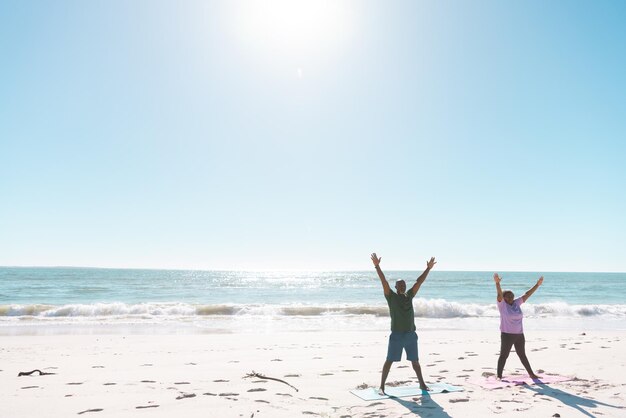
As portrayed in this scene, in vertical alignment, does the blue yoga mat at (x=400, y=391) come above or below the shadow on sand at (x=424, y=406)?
below

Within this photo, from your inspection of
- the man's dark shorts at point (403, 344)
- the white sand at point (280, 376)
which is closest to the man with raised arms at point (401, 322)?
the man's dark shorts at point (403, 344)

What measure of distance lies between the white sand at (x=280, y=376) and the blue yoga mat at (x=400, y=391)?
182mm

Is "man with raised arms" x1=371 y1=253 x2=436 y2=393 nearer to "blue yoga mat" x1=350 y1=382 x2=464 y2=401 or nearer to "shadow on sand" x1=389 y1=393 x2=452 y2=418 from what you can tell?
"blue yoga mat" x1=350 y1=382 x2=464 y2=401

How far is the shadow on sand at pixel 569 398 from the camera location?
6.21 meters

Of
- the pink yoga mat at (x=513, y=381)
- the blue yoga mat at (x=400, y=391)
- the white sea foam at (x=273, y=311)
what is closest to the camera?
the blue yoga mat at (x=400, y=391)

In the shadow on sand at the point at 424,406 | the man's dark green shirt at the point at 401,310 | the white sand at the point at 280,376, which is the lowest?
Result: the white sand at the point at 280,376

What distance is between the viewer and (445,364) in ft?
33.0

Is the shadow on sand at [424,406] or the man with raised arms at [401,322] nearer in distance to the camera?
the shadow on sand at [424,406]

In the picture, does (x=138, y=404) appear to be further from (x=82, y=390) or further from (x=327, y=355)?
(x=327, y=355)

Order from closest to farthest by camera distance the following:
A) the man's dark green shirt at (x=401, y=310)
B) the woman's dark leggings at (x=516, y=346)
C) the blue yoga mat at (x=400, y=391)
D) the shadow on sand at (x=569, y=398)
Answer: the shadow on sand at (x=569, y=398) → the blue yoga mat at (x=400, y=391) → the man's dark green shirt at (x=401, y=310) → the woman's dark leggings at (x=516, y=346)

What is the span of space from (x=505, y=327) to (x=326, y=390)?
350 cm

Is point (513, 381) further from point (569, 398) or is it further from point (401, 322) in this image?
point (401, 322)

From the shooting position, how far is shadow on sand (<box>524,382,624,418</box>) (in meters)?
6.21

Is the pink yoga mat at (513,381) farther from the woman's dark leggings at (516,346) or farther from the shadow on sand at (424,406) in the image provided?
the shadow on sand at (424,406)
